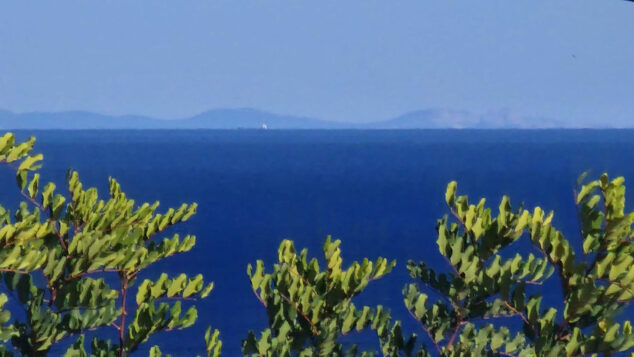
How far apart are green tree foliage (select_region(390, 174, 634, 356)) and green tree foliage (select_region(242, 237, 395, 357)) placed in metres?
0.58

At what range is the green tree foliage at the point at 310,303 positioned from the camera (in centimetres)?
701

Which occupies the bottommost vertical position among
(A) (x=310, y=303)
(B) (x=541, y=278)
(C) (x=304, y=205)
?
(C) (x=304, y=205)

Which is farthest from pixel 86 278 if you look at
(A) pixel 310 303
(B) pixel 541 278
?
(B) pixel 541 278

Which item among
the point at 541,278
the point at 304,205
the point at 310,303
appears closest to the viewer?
the point at 310,303

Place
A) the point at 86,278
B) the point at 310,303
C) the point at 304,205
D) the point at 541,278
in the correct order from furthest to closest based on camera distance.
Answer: the point at 304,205 → the point at 86,278 → the point at 541,278 → the point at 310,303

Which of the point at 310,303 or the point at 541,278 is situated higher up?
the point at 541,278

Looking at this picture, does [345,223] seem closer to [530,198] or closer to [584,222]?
[530,198]

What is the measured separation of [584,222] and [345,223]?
279ft

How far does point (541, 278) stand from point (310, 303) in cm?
164

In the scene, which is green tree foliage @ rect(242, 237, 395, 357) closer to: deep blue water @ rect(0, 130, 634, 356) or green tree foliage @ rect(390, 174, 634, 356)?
green tree foliage @ rect(390, 174, 634, 356)

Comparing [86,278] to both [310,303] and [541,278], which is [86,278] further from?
[541,278]

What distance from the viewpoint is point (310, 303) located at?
277 inches

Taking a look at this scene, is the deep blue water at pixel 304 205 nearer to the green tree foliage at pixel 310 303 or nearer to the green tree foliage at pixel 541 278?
the green tree foliage at pixel 310 303

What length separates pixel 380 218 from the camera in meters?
94.8
